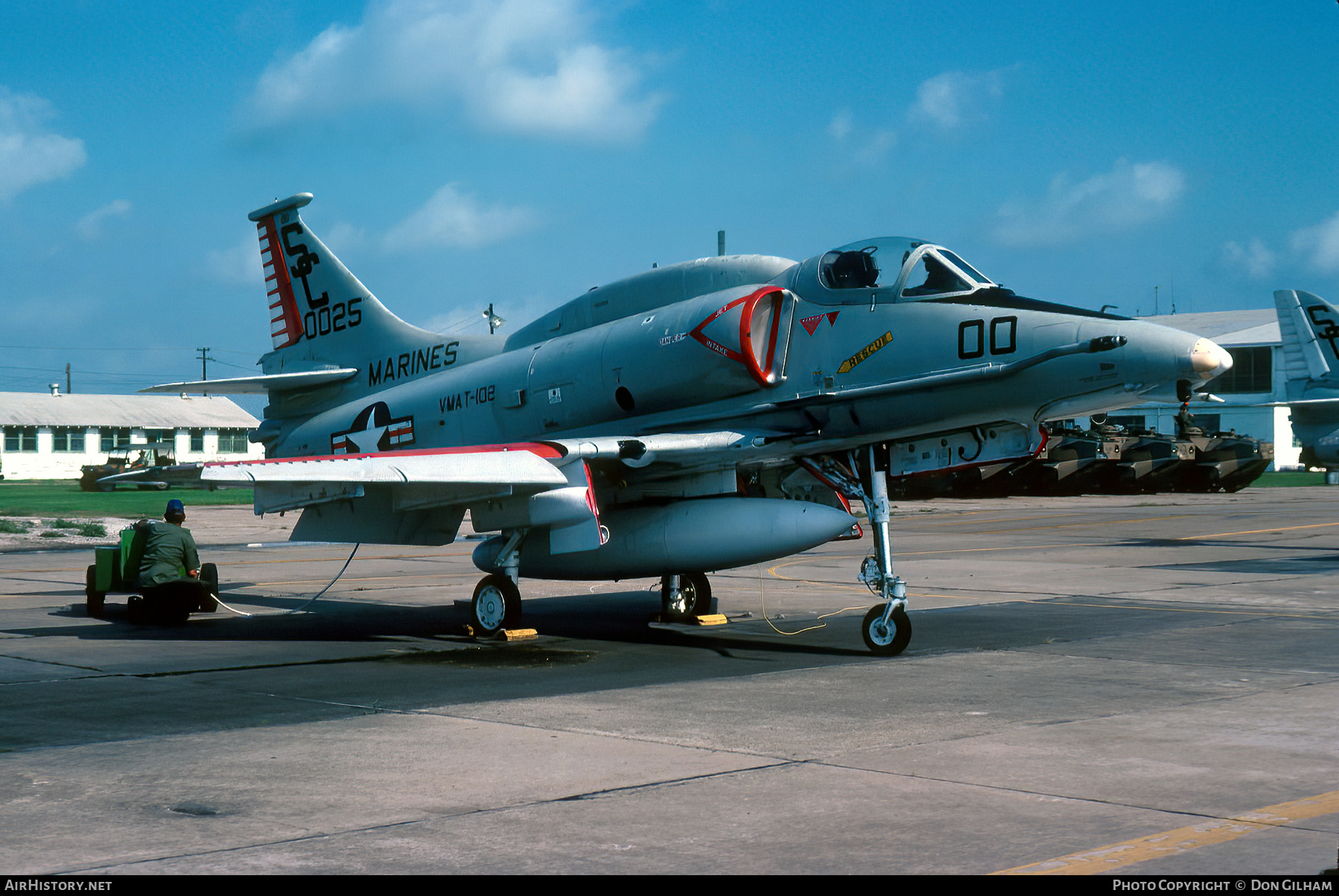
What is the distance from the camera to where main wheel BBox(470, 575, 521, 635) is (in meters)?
12.6

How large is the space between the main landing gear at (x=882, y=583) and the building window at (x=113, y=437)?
8436 centimetres

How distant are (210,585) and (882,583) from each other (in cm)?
839

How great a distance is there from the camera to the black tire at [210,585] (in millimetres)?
14795

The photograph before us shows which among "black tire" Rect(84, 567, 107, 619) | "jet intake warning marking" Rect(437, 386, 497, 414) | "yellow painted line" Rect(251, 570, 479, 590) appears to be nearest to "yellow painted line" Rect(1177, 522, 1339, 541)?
"yellow painted line" Rect(251, 570, 479, 590)

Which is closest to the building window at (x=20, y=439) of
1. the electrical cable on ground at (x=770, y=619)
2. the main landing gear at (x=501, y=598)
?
the electrical cable on ground at (x=770, y=619)

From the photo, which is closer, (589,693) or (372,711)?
(372,711)

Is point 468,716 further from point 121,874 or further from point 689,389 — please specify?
point 689,389

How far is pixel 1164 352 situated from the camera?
32.0 feet

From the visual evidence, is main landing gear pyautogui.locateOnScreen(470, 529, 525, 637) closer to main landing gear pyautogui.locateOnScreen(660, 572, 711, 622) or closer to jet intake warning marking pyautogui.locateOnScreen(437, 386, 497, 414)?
main landing gear pyautogui.locateOnScreen(660, 572, 711, 622)

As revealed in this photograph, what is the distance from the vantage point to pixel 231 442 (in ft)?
304

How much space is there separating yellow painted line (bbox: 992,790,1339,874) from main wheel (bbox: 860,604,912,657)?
17.3ft

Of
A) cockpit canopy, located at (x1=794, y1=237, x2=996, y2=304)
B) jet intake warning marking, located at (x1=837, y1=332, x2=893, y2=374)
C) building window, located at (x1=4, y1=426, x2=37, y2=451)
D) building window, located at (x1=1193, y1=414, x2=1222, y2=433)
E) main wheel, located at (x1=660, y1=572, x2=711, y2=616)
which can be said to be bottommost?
main wheel, located at (x1=660, y1=572, x2=711, y2=616)

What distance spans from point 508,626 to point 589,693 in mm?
3602

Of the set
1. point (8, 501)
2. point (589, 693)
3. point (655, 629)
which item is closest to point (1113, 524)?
point (655, 629)
